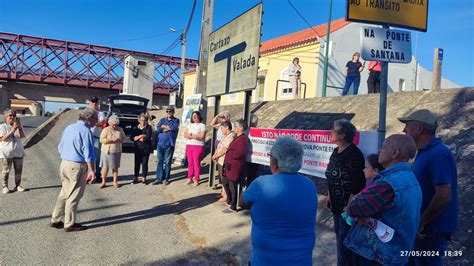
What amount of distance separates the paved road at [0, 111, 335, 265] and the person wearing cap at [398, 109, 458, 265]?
1615 millimetres

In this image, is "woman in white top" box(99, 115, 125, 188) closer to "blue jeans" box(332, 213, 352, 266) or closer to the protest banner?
the protest banner

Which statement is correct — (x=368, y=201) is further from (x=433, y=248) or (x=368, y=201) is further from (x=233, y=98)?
(x=233, y=98)

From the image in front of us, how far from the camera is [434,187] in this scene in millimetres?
2930

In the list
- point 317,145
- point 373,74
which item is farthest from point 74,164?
point 373,74

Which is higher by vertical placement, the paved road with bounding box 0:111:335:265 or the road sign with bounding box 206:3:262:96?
the road sign with bounding box 206:3:262:96

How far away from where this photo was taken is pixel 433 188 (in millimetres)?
2965

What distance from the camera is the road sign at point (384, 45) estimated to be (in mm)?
3814

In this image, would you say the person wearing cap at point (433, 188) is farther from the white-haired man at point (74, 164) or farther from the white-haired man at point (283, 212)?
the white-haired man at point (74, 164)

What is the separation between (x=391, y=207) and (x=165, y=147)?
6839mm

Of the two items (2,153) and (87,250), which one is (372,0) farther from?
(2,153)

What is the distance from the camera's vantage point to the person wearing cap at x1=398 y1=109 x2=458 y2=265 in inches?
113

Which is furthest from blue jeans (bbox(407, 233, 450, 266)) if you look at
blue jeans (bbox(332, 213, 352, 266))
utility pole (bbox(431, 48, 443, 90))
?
utility pole (bbox(431, 48, 443, 90))

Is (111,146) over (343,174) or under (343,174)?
under

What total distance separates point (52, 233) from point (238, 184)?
300 cm
